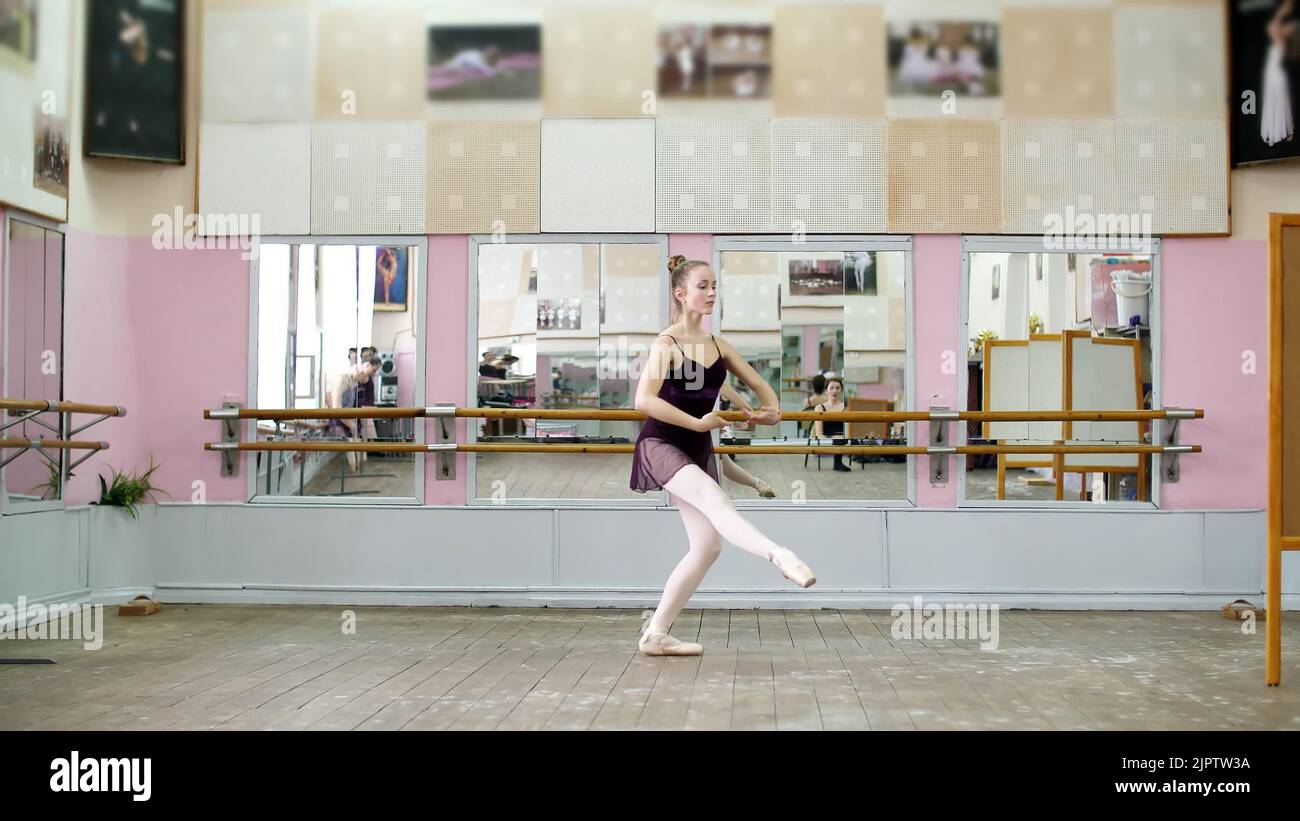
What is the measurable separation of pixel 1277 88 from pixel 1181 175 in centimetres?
70

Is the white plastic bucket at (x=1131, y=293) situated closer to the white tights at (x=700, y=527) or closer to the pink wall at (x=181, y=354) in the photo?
the white tights at (x=700, y=527)

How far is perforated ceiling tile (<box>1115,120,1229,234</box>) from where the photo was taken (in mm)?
7559

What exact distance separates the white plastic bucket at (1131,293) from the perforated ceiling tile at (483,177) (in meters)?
3.48

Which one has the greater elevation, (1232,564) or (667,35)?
(667,35)

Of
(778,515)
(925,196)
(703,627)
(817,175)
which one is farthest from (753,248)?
(703,627)

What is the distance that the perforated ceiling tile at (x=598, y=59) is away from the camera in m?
7.68

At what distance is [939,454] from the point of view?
24.9 feet

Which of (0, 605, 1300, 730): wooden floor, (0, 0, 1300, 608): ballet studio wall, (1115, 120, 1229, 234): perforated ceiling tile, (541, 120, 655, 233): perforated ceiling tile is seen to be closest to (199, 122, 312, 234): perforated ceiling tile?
(0, 0, 1300, 608): ballet studio wall

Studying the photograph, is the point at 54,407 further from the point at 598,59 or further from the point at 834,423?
the point at 834,423

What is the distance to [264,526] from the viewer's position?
25.2ft

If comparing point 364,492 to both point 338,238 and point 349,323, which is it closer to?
point 349,323

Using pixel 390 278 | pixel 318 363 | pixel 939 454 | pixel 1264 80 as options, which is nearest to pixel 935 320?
pixel 939 454
